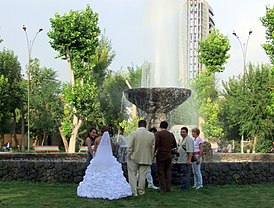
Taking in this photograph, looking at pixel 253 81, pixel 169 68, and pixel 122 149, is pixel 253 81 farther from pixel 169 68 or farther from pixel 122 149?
pixel 122 149

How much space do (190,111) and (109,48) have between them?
1461 cm

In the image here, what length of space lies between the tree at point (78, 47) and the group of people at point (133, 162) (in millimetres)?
20491

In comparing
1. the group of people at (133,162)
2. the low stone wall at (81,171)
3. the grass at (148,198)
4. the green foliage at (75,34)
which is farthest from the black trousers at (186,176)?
the green foliage at (75,34)

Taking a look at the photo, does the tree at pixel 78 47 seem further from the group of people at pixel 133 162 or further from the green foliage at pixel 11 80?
the group of people at pixel 133 162

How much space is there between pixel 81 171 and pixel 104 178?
3.26 metres

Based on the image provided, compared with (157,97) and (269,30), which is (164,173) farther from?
(269,30)

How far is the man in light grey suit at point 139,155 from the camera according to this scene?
420 inches

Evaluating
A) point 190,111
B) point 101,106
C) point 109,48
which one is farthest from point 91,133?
point 109,48

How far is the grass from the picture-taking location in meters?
9.41

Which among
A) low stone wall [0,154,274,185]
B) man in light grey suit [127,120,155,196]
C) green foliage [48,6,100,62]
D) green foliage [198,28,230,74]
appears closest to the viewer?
man in light grey suit [127,120,155,196]

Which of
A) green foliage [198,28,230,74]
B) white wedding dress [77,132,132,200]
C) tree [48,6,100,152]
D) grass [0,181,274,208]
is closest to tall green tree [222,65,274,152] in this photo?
green foliage [198,28,230,74]

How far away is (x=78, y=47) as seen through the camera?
31.7 m

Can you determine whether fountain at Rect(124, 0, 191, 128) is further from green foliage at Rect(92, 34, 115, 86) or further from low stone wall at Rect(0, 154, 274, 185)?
green foliage at Rect(92, 34, 115, 86)

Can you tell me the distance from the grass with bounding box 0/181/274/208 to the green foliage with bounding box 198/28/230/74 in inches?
1193
